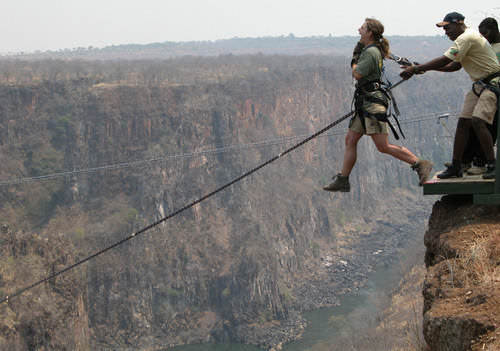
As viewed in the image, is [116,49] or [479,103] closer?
[479,103]

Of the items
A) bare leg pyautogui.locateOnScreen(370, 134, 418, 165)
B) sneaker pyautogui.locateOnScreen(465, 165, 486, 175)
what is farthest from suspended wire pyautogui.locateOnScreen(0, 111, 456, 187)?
sneaker pyautogui.locateOnScreen(465, 165, 486, 175)

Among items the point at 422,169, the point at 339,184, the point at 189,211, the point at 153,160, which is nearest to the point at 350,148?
the point at 339,184

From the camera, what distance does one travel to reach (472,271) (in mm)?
4594

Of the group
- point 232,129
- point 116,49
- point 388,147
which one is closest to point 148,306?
point 232,129

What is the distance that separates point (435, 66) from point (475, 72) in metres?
0.38

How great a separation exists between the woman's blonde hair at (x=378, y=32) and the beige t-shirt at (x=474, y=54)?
28.2 inches

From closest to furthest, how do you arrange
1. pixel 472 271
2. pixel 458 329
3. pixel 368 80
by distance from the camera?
pixel 458 329 < pixel 472 271 < pixel 368 80

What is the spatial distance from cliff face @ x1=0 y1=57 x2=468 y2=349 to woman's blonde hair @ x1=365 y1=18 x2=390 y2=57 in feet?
85.1

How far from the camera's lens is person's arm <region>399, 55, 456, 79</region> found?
566cm

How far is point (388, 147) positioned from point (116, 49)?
651ft

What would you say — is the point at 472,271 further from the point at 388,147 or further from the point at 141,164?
the point at 141,164

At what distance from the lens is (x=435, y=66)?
5.77m

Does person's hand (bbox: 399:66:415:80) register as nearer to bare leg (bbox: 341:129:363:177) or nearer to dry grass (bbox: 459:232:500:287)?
bare leg (bbox: 341:129:363:177)

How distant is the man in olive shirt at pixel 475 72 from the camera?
5.45m
